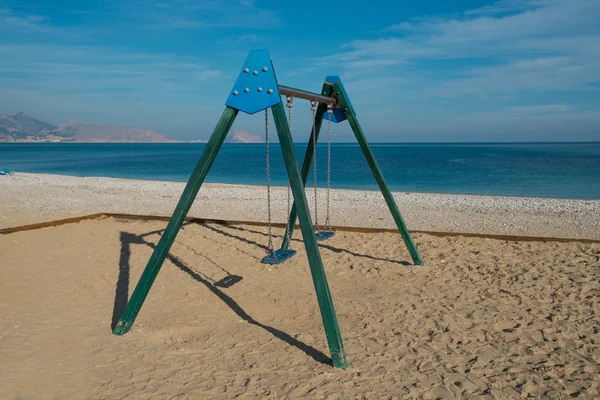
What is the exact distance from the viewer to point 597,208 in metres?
12.8

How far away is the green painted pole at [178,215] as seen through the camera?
13.4ft

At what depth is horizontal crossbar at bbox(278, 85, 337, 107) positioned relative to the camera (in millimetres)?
4457

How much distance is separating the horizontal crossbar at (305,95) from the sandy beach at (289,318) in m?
2.13

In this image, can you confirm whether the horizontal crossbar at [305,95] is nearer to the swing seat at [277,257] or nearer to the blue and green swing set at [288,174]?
the blue and green swing set at [288,174]

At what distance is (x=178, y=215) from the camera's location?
13.5ft

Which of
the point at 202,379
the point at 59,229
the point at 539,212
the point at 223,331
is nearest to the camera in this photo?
the point at 202,379

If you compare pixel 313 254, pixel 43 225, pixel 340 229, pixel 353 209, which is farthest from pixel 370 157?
pixel 353 209

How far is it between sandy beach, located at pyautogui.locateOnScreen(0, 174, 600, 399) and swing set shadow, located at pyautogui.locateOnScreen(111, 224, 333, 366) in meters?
0.03

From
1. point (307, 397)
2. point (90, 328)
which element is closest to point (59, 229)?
point (90, 328)

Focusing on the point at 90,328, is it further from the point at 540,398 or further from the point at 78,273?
the point at 540,398

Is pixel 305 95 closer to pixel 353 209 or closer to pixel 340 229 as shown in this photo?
pixel 340 229

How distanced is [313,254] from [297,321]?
1106mm

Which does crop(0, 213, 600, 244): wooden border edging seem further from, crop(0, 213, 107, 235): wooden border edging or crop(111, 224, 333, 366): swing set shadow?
crop(111, 224, 333, 366): swing set shadow

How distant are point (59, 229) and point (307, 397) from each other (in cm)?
589
